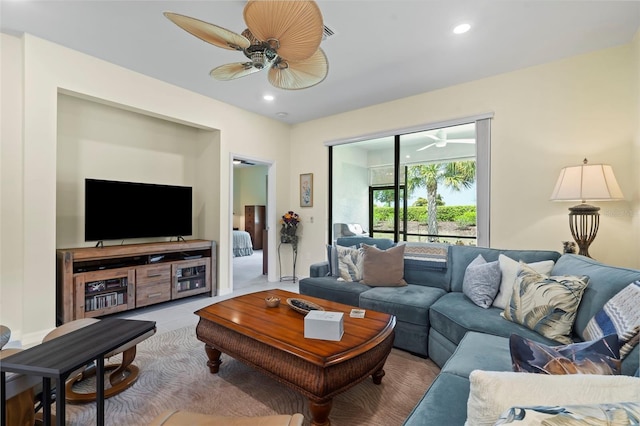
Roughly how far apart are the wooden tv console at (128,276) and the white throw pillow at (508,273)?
358 centimetres

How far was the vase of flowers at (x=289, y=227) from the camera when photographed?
5.22m

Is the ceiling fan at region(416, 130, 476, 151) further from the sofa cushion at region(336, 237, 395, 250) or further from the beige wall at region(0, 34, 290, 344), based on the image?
the beige wall at region(0, 34, 290, 344)

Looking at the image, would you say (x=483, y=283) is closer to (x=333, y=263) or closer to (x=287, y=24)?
(x=333, y=263)

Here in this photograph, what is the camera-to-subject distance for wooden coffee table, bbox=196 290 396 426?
1.50 metres

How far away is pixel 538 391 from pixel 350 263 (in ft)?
8.63

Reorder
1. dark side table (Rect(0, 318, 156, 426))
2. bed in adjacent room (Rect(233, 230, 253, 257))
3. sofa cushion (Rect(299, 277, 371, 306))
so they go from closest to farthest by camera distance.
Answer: dark side table (Rect(0, 318, 156, 426)) < sofa cushion (Rect(299, 277, 371, 306)) < bed in adjacent room (Rect(233, 230, 253, 257))

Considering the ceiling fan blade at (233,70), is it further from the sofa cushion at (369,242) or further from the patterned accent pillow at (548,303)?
the patterned accent pillow at (548,303)

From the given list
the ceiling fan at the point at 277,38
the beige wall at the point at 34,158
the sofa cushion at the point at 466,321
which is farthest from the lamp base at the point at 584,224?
the beige wall at the point at 34,158

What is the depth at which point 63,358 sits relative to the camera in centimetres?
115

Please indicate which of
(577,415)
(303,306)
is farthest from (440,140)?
(577,415)

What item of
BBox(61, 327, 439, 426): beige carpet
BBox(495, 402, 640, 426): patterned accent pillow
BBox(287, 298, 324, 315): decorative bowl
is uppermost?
BBox(495, 402, 640, 426): patterned accent pillow

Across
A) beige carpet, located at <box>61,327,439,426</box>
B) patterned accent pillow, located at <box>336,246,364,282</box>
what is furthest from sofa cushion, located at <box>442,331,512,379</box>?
patterned accent pillow, located at <box>336,246,364,282</box>

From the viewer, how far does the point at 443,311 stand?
2289 mm

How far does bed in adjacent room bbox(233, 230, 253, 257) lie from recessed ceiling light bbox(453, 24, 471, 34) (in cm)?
684
